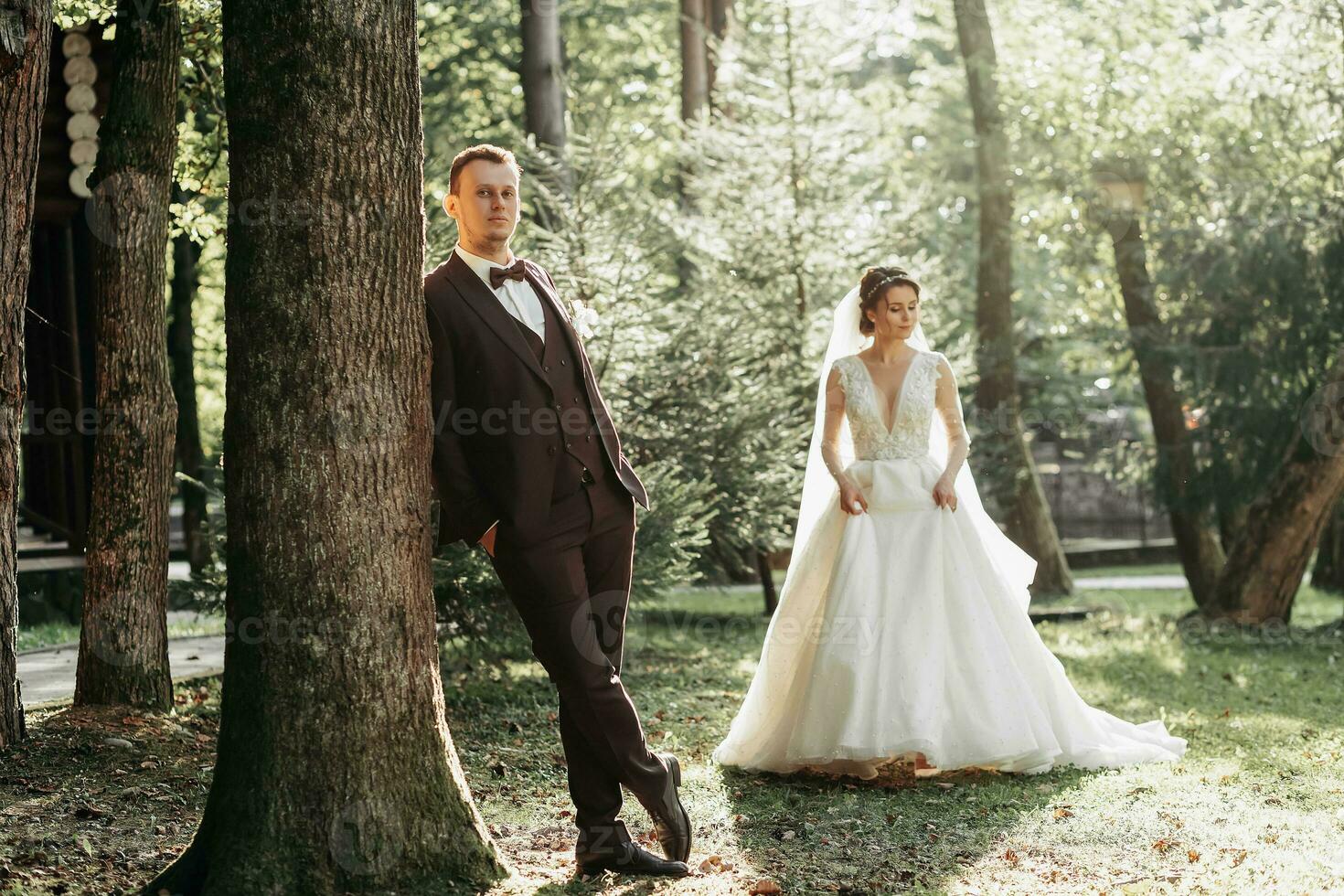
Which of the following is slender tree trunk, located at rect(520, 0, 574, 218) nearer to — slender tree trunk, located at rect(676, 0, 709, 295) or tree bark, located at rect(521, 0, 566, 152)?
tree bark, located at rect(521, 0, 566, 152)

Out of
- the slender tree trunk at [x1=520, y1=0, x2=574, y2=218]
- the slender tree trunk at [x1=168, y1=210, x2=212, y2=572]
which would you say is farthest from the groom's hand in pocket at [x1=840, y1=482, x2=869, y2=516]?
the slender tree trunk at [x1=168, y1=210, x2=212, y2=572]

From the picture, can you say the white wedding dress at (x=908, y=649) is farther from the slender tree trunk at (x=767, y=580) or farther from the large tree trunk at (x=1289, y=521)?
the slender tree trunk at (x=767, y=580)

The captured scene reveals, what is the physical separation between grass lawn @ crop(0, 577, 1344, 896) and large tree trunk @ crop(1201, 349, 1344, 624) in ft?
9.93

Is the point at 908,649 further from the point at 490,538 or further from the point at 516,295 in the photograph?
the point at 516,295

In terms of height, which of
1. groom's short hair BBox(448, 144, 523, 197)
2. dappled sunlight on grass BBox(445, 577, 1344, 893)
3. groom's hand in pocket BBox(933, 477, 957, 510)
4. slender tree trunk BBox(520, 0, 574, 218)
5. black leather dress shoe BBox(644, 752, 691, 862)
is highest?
slender tree trunk BBox(520, 0, 574, 218)

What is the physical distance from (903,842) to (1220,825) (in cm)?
127

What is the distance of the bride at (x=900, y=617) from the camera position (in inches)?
245

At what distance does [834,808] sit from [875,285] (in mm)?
2650

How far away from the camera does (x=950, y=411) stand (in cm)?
702

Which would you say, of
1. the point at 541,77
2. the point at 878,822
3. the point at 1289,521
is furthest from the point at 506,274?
the point at 1289,521

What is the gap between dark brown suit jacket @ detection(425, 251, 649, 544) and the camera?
4.40 meters

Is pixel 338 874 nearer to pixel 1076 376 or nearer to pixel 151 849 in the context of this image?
pixel 151 849

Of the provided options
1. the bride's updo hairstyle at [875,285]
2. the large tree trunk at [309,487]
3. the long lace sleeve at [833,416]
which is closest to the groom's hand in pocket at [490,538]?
the large tree trunk at [309,487]

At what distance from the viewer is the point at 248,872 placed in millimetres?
4023
